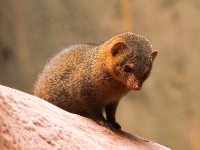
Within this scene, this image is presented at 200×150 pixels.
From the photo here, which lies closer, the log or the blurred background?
the log

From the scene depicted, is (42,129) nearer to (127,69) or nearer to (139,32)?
(127,69)

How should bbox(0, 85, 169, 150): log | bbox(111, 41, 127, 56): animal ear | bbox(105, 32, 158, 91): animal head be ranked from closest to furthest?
bbox(0, 85, 169, 150): log
bbox(105, 32, 158, 91): animal head
bbox(111, 41, 127, 56): animal ear

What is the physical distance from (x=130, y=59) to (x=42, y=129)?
34.0 inches

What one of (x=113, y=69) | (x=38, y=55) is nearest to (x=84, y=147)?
(x=113, y=69)

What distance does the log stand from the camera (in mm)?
1800

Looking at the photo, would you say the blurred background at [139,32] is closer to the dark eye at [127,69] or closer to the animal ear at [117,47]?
the animal ear at [117,47]

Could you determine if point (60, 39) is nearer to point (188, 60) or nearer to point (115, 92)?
point (188, 60)

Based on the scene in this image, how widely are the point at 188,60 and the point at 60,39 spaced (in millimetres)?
1630

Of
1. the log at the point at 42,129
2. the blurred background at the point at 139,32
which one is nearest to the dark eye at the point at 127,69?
the log at the point at 42,129

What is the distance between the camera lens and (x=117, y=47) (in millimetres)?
Answer: 2664

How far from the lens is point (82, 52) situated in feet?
10.2

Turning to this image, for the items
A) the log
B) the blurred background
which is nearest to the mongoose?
the log

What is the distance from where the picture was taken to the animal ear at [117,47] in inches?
104

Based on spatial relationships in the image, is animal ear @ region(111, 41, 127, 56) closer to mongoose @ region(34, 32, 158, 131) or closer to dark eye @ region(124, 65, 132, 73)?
mongoose @ region(34, 32, 158, 131)
